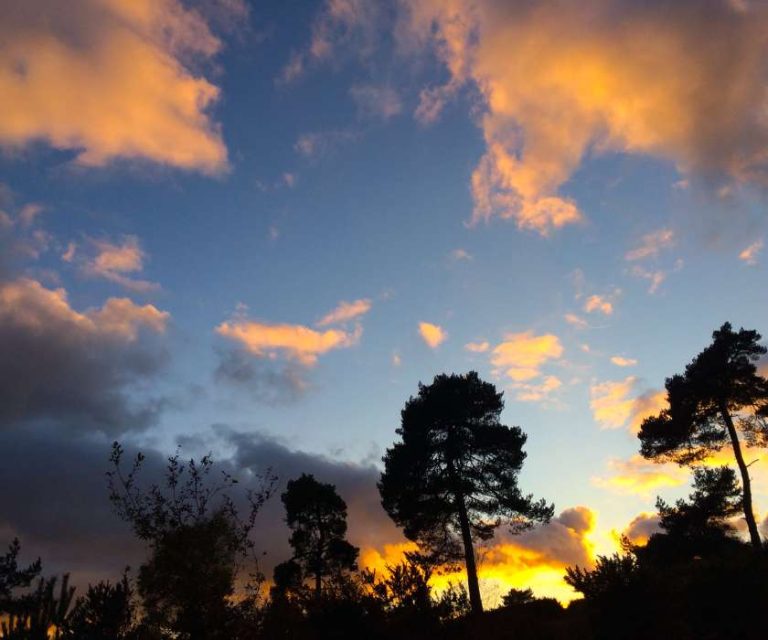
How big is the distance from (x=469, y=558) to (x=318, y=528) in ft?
38.2

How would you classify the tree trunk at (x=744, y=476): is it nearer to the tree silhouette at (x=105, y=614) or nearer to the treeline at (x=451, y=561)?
the treeline at (x=451, y=561)

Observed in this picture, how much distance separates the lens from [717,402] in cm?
2745

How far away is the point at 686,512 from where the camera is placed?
30047 mm

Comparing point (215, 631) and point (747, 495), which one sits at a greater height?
point (747, 495)

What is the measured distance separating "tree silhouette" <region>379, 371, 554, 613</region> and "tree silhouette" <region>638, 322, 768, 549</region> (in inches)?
321

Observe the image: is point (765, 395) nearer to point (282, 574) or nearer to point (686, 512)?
point (686, 512)

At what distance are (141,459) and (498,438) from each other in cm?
1674

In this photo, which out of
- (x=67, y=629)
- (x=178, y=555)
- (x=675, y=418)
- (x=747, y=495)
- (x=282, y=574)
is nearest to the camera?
(x=67, y=629)

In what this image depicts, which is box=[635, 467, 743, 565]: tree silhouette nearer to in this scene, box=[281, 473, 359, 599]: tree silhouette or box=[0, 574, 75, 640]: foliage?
box=[281, 473, 359, 599]: tree silhouette

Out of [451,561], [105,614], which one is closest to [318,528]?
[451,561]

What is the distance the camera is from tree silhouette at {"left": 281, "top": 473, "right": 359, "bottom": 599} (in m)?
32.6

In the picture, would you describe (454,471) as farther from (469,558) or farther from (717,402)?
(717,402)

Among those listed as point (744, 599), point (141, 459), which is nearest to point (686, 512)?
point (744, 599)

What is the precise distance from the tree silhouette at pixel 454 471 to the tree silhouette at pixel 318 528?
6972 mm
